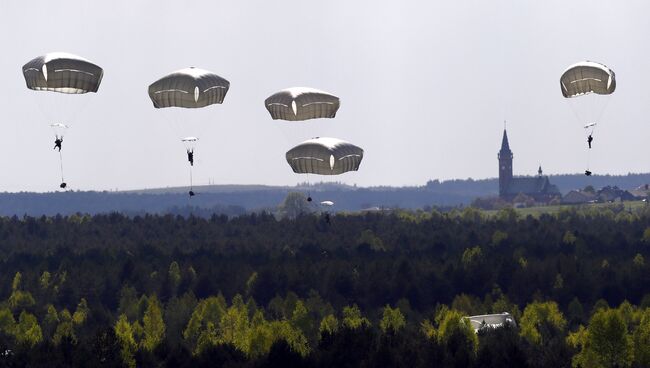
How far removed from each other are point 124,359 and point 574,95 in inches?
1791

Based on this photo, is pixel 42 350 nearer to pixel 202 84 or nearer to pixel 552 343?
pixel 202 84

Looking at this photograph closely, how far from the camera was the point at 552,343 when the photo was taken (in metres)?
149

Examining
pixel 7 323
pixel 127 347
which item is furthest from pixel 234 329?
pixel 127 347

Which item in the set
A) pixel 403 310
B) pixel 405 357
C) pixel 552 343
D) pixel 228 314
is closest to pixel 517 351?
pixel 405 357

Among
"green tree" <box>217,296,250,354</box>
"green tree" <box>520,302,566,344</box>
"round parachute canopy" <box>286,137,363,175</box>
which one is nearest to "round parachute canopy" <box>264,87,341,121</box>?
"round parachute canopy" <box>286,137,363,175</box>

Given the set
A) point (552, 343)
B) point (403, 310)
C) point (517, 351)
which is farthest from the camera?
point (403, 310)

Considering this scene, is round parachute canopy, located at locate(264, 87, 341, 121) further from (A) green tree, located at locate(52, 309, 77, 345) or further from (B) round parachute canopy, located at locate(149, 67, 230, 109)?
(A) green tree, located at locate(52, 309, 77, 345)

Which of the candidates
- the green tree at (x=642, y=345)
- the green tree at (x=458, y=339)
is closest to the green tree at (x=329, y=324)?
the green tree at (x=458, y=339)

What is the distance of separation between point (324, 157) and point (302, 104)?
5335 mm

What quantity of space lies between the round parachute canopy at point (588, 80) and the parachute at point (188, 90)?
30604mm

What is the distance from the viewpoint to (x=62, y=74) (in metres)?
127

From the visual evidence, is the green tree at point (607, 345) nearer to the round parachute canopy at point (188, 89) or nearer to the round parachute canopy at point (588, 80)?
the round parachute canopy at point (588, 80)

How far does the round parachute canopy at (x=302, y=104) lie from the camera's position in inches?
5374

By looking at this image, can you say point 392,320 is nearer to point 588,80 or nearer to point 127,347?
point 127,347
